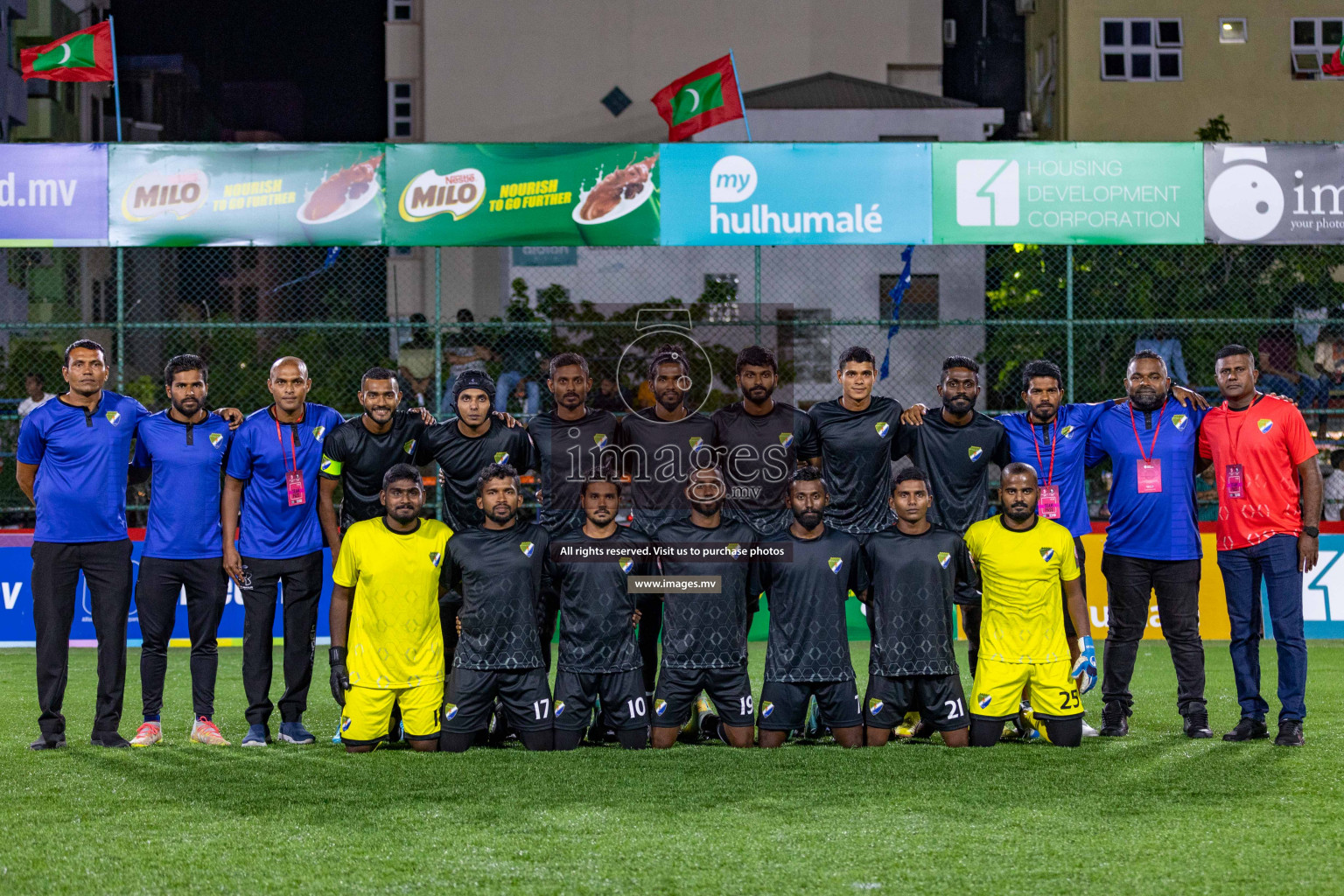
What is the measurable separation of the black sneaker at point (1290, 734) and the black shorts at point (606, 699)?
10.9 feet

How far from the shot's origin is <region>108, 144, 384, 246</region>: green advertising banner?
12.8 meters

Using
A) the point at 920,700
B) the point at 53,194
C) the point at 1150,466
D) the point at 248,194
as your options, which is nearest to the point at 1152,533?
the point at 1150,466

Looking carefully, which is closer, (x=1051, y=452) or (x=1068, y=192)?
(x=1051, y=452)

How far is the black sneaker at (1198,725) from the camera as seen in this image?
7.59 meters

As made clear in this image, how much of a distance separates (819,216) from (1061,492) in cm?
553

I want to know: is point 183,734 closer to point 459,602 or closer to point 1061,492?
point 459,602

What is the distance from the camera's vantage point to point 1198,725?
7625mm

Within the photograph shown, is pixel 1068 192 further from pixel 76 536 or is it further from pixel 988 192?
pixel 76 536

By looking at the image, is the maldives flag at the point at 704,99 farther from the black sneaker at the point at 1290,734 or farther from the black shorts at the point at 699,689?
the black sneaker at the point at 1290,734

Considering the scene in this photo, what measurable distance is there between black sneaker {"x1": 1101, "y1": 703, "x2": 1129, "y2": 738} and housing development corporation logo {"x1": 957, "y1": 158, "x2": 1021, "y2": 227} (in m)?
6.02

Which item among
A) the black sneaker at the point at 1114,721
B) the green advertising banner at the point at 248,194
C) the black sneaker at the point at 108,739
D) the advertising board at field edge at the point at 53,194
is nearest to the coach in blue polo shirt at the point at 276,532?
the black sneaker at the point at 108,739

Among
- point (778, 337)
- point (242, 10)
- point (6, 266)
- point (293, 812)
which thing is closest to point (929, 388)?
point (778, 337)

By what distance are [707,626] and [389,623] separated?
165 cm

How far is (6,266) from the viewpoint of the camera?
2644 centimetres
